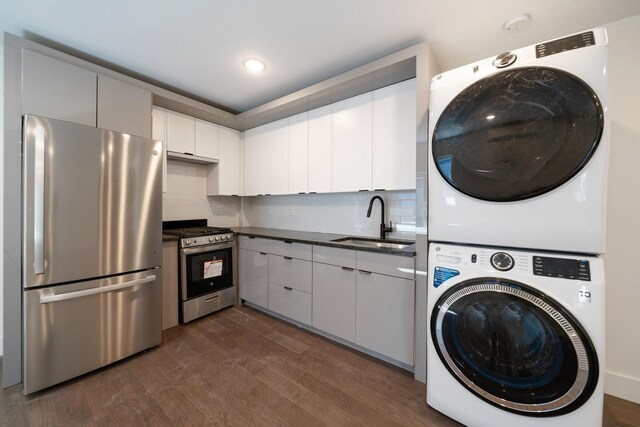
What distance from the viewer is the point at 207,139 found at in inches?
116

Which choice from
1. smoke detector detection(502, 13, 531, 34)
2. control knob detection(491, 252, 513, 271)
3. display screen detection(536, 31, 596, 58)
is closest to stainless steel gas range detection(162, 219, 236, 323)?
control knob detection(491, 252, 513, 271)

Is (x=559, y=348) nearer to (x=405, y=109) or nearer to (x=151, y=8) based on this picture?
(x=405, y=109)

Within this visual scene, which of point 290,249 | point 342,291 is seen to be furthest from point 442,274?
point 290,249

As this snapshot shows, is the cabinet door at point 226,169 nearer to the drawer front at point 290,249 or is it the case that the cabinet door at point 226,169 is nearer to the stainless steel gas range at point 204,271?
the stainless steel gas range at point 204,271

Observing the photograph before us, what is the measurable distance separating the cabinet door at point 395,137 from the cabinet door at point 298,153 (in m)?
0.82

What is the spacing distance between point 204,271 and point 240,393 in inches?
53.1

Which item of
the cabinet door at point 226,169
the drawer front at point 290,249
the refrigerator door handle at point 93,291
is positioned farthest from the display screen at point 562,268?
the cabinet door at point 226,169

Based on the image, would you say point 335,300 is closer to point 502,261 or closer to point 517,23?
point 502,261

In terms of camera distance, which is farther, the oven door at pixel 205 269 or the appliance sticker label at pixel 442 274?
the oven door at pixel 205 269

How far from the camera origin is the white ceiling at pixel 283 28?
1444 millimetres

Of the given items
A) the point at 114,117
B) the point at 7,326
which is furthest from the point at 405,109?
the point at 7,326

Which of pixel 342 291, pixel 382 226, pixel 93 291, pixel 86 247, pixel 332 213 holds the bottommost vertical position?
pixel 342 291

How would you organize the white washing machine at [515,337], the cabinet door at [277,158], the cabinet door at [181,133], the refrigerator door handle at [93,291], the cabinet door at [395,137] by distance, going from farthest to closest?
the cabinet door at [277,158] → the cabinet door at [181,133] → the cabinet door at [395,137] → the refrigerator door handle at [93,291] → the white washing machine at [515,337]

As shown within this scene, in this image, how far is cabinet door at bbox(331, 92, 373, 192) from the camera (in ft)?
7.34
